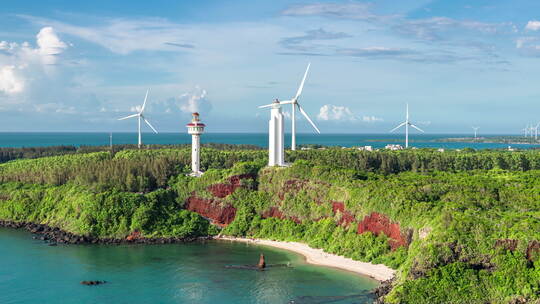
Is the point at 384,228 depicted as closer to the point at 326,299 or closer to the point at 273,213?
the point at 326,299

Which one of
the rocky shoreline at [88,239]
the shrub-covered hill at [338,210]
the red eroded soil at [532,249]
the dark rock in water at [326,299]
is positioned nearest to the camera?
the red eroded soil at [532,249]

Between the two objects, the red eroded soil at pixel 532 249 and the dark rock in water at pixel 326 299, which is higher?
the red eroded soil at pixel 532 249

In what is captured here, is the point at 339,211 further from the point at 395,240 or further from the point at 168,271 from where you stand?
the point at 168,271

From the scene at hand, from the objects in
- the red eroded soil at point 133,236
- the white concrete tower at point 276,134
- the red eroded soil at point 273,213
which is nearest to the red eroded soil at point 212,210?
the red eroded soil at point 273,213

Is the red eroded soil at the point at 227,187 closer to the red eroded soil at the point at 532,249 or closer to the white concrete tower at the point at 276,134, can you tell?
the white concrete tower at the point at 276,134

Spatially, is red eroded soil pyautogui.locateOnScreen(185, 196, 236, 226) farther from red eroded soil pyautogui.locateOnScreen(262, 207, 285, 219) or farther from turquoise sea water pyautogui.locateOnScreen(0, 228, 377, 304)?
turquoise sea water pyautogui.locateOnScreen(0, 228, 377, 304)

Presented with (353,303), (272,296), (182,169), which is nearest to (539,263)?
(353,303)
